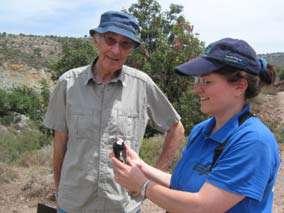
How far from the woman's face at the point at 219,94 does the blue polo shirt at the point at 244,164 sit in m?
0.06

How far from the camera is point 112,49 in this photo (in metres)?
3.48

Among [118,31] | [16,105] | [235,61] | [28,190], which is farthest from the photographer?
[16,105]

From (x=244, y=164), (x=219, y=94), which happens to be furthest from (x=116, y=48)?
(x=244, y=164)

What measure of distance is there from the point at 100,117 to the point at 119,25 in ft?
1.82

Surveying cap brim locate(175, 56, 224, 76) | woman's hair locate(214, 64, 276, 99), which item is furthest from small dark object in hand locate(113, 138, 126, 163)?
woman's hair locate(214, 64, 276, 99)

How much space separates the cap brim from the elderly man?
37.7 inches

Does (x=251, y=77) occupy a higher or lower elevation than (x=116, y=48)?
lower

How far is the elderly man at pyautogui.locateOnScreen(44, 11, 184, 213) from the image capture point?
11.3 ft

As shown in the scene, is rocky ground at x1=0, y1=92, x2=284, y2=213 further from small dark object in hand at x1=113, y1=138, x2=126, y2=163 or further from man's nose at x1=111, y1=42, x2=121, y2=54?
small dark object in hand at x1=113, y1=138, x2=126, y2=163

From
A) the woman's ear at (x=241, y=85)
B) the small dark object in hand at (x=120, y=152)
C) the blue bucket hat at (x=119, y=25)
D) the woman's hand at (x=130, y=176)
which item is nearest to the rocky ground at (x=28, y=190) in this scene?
the blue bucket hat at (x=119, y=25)

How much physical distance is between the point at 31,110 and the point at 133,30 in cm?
2346

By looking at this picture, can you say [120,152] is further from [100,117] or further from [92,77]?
[92,77]

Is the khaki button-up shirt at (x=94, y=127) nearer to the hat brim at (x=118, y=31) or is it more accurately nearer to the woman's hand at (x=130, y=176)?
the hat brim at (x=118, y=31)

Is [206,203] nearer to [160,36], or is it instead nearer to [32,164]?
[32,164]
